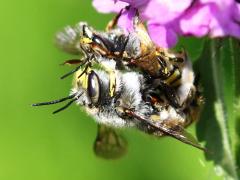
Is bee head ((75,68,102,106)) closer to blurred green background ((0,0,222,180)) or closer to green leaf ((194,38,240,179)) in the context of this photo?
green leaf ((194,38,240,179))

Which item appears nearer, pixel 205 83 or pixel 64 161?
pixel 205 83

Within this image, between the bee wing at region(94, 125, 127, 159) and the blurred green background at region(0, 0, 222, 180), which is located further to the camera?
the blurred green background at region(0, 0, 222, 180)

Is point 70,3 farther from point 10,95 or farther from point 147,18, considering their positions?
point 147,18

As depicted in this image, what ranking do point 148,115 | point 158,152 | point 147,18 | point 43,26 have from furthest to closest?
point 43,26 < point 158,152 < point 148,115 < point 147,18

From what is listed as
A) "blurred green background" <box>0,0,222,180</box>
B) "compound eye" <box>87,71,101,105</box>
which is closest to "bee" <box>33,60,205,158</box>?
"compound eye" <box>87,71,101,105</box>

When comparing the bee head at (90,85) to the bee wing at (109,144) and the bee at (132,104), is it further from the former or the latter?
the bee wing at (109,144)

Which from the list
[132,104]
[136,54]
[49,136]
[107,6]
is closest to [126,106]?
[132,104]

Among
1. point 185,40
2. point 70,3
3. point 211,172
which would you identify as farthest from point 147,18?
point 70,3
